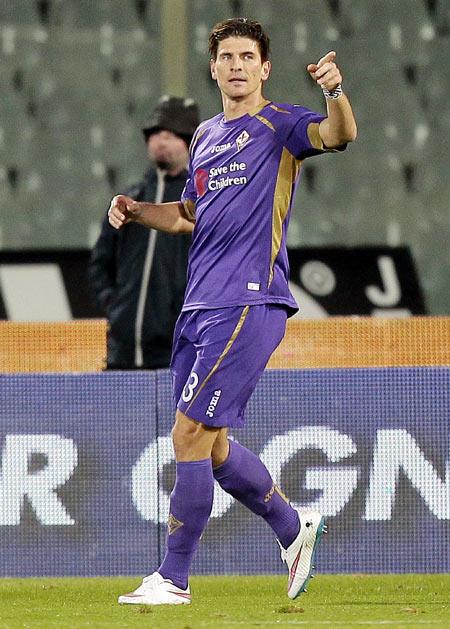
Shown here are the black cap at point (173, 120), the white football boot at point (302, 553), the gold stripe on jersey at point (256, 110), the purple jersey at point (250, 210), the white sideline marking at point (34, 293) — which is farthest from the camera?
the white sideline marking at point (34, 293)

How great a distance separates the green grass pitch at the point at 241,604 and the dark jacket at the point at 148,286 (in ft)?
4.06

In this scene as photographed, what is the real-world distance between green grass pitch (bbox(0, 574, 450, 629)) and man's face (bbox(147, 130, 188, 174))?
1871mm

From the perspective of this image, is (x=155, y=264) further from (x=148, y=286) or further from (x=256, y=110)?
(x=256, y=110)

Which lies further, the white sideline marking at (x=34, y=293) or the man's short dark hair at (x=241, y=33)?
the white sideline marking at (x=34, y=293)

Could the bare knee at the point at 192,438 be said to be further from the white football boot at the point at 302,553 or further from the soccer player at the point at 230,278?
the white football boot at the point at 302,553

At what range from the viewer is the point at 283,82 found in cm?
1073

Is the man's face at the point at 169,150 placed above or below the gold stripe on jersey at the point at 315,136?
below

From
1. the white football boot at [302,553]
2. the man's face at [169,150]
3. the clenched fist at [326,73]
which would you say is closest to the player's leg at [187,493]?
the white football boot at [302,553]

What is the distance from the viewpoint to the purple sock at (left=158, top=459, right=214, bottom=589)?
4945 millimetres

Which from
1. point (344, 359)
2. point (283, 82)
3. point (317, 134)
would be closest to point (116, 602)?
point (317, 134)

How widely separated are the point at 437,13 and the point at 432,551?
5.63 m

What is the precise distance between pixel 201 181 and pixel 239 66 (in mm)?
397

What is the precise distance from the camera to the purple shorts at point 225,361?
486cm

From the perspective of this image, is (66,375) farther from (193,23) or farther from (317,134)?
(193,23)
